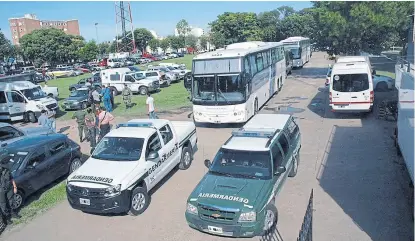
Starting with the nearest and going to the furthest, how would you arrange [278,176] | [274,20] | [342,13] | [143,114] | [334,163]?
[278,176]
[334,163]
[143,114]
[342,13]
[274,20]

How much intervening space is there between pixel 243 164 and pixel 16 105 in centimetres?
1688

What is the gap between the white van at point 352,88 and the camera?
15516 millimetres

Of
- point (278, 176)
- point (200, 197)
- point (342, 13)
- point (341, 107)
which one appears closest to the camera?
point (200, 197)

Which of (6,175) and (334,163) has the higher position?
(6,175)

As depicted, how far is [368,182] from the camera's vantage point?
9219 millimetres

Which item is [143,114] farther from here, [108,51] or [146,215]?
[108,51]

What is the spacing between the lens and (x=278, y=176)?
772cm

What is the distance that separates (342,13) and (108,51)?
3894 inches

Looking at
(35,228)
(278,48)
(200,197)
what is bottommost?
(35,228)

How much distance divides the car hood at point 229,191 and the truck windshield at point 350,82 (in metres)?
10.3

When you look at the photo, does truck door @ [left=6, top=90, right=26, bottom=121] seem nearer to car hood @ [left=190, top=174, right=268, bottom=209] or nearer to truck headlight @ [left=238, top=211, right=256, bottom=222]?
car hood @ [left=190, top=174, right=268, bottom=209]

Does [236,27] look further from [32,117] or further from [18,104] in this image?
[18,104]

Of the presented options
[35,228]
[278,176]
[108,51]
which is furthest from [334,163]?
[108,51]

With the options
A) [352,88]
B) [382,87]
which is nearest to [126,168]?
[352,88]
